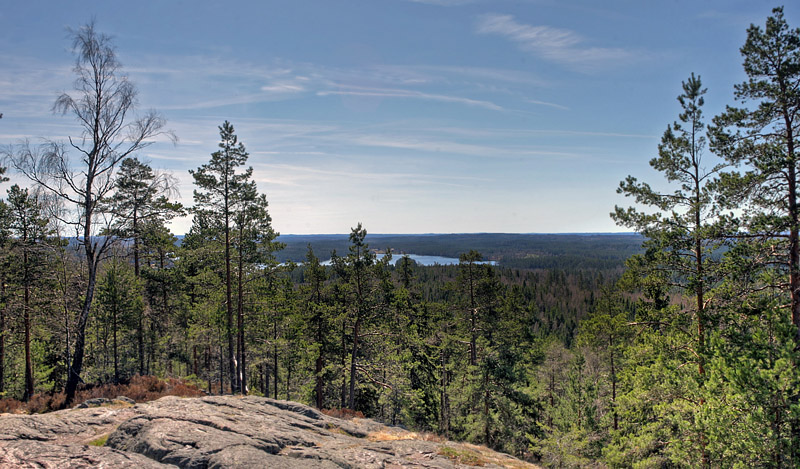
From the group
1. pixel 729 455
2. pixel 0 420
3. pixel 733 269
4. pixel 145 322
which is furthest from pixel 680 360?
pixel 145 322

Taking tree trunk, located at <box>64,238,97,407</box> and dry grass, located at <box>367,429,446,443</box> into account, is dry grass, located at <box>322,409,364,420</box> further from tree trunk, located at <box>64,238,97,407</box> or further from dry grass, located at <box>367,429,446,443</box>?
tree trunk, located at <box>64,238,97,407</box>

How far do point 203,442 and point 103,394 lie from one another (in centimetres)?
957

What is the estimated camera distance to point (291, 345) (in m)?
21.4

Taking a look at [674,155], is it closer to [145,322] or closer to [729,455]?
[729,455]

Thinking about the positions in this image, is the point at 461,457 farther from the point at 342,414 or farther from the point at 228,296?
the point at 228,296

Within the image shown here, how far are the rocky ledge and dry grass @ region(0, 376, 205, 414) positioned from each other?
95.6 inches

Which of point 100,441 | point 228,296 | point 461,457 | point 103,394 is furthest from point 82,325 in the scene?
point 461,457

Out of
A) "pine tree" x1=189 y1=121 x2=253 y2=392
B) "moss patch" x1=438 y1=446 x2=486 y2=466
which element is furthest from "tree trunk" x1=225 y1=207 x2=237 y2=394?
"moss patch" x1=438 y1=446 x2=486 y2=466

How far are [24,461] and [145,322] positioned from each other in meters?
21.9

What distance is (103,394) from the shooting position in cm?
1416

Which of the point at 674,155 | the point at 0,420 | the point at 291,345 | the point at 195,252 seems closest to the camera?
the point at 0,420

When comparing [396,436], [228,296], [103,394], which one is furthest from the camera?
[228,296]

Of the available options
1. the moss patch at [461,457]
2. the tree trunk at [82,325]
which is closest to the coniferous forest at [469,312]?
the tree trunk at [82,325]

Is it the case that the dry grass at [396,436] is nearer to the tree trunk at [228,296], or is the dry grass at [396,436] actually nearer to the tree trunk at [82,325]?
the tree trunk at [228,296]
